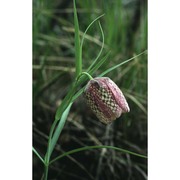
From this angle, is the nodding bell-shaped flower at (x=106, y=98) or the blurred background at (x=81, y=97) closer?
the nodding bell-shaped flower at (x=106, y=98)

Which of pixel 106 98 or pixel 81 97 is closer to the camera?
pixel 106 98

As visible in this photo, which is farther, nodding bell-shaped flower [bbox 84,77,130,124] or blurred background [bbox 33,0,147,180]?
blurred background [bbox 33,0,147,180]
